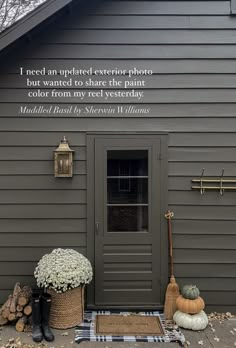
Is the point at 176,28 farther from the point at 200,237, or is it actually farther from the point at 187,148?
the point at 200,237

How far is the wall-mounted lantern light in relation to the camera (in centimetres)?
426

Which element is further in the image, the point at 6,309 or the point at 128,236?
the point at 128,236

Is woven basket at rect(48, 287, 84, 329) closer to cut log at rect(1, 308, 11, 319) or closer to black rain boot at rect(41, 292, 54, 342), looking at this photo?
black rain boot at rect(41, 292, 54, 342)

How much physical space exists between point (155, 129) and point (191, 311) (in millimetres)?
1925

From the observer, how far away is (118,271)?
174 inches

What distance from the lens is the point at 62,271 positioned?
3.95m

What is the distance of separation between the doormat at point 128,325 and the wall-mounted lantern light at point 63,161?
156 centimetres

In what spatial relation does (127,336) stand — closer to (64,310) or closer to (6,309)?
(64,310)

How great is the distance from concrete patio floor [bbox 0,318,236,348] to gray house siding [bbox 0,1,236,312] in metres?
0.45

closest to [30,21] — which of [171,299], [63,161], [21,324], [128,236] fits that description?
[63,161]

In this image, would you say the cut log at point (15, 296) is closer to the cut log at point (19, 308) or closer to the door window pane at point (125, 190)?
the cut log at point (19, 308)

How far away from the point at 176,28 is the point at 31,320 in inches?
134

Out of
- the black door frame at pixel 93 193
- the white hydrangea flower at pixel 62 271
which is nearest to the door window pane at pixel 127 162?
the black door frame at pixel 93 193

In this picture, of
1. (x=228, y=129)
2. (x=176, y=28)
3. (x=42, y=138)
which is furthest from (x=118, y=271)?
(x=176, y=28)
